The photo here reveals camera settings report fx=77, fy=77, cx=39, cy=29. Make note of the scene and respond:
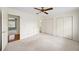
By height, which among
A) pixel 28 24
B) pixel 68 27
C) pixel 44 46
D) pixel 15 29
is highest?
pixel 28 24

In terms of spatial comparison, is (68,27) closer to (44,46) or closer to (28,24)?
(44,46)

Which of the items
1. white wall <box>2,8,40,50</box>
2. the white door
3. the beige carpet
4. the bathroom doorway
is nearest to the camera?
the beige carpet

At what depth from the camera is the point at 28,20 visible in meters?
5.09

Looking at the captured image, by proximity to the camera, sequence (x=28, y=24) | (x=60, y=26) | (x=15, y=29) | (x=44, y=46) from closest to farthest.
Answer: (x=44, y=46) < (x=60, y=26) < (x=15, y=29) < (x=28, y=24)

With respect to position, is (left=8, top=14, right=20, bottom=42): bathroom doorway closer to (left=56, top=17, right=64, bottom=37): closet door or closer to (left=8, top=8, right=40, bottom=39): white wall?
(left=8, top=8, right=40, bottom=39): white wall

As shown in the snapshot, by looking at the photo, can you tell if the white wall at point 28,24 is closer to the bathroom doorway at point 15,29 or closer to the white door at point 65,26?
the bathroom doorway at point 15,29

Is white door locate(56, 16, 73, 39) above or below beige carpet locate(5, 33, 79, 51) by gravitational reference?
above

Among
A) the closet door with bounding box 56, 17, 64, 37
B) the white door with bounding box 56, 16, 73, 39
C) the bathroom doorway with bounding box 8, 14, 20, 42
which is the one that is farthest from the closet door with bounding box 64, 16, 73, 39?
the bathroom doorway with bounding box 8, 14, 20, 42

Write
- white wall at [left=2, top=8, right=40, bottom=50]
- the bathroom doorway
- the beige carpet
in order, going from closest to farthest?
the beige carpet → the bathroom doorway → white wall at [left=2, top=8, right=40, bottom=50]

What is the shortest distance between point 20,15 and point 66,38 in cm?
288

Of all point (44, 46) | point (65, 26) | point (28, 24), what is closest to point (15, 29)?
point (28, 24)

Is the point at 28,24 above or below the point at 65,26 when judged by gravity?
above
